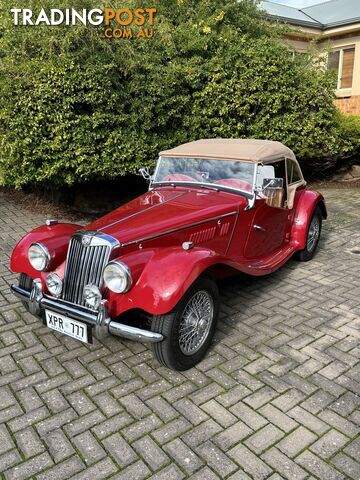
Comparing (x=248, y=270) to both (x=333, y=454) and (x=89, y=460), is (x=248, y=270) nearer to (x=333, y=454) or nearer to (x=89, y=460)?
(x=333, y=454)

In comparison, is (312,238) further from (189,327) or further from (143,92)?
(143,92)

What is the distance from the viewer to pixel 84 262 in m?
3.24

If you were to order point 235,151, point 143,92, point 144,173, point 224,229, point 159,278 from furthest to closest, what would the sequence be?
point 143,92 < point 144,173 < point 235,151 < point 224,229 < point 159,278

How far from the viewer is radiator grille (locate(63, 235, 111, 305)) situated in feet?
10.3

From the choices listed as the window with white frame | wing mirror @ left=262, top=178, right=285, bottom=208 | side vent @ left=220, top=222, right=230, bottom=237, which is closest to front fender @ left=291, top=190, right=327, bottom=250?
wing mirror @ left=262, top=178, right=285, bottom=208

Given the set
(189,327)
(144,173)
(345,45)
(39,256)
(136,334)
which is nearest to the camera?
(136,334)

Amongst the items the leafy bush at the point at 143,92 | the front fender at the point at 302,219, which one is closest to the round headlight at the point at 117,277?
the front fender at the point at 302,219

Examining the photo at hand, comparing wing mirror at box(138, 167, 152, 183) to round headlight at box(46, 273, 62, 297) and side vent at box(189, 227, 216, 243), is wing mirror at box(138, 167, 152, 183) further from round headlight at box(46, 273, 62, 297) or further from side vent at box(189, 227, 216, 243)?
round headlight at box(46, 273, 62, 297)

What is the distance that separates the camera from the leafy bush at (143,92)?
20.9 ft

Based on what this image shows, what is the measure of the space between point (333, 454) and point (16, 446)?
6.41 feet

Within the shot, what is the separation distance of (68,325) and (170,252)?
97 centimetres

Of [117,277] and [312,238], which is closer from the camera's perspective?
[117,277]

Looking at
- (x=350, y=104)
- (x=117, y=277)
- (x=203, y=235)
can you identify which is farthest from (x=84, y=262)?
(x=350, y=104)

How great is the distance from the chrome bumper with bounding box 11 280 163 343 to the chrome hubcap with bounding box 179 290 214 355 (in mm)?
344
